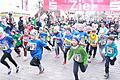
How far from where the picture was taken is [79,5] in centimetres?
1334

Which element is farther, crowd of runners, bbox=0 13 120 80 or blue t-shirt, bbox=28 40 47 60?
blue t-shirt, bbox=28 40 47 60

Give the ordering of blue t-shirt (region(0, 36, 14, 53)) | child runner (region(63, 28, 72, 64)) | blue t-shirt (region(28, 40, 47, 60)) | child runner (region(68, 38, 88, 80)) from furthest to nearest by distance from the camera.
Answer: child runner (region(63, 28, 72, 64)) < blue t-shirt (region(28, 40, 47, 60)) < blue t-shirt (region(0, 36, 14, 53)) < child runner (region(68, 38, 88, 80))

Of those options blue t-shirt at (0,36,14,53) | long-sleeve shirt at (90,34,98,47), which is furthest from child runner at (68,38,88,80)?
long-sleeve shirt at (90,34,98,47)

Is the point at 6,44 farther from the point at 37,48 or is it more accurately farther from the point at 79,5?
the point at 79,5

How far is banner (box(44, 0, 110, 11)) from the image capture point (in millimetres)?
12539

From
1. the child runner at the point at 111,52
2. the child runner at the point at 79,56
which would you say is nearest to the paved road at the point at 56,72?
the child runner at the point at 111,52

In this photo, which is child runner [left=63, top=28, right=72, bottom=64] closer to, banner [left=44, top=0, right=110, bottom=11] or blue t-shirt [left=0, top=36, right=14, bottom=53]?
banner [left=44, top=0, right=110, bottom=11]

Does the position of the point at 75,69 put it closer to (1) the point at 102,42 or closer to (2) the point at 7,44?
(2) the point at 7,44

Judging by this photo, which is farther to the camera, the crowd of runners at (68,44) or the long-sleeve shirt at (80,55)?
the crowd of runners at (68,44)

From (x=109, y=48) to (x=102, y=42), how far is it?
130 inches

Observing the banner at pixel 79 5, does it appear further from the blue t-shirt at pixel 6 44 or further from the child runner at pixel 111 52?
the blue t-shirt at pixel 6 44

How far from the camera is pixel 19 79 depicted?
9.99m

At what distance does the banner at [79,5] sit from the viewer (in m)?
12.5

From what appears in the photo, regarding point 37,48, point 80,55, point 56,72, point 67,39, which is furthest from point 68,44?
point 80,55
